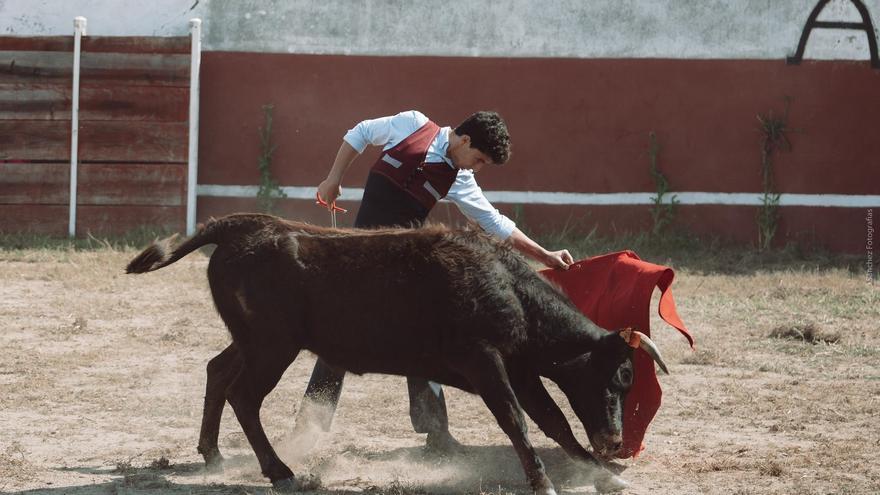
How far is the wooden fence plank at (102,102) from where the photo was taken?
10.4 metres

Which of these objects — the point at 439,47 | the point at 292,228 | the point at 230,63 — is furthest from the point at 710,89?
the point at 292,228

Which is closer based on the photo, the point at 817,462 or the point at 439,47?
the point at 817,462

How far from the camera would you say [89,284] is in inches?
328

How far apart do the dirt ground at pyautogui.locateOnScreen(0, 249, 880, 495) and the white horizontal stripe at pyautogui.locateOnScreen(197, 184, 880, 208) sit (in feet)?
7.07

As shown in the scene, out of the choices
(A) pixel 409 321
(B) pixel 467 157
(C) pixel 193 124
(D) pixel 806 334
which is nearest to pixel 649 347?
(A) pixel 409 321

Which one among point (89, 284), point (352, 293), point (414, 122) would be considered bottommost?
point (89, 284)

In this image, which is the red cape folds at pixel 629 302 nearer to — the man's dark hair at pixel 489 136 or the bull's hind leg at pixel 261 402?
the man's dark hair at pixel 489 136

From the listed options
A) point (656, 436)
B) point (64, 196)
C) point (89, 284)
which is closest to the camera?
point (656, 436)

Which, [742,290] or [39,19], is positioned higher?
[39,19]

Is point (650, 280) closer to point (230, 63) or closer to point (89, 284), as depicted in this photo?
point (89, 284)

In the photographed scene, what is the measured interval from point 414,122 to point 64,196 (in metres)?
6.36

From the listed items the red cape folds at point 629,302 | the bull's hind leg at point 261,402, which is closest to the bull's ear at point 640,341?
the red cape folds at point 629,302

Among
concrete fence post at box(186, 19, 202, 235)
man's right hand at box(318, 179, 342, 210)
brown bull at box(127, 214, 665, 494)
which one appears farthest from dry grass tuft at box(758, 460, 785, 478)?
concrete fence post at box(186, 19, 202, 235)

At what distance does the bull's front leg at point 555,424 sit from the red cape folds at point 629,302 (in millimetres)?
229
